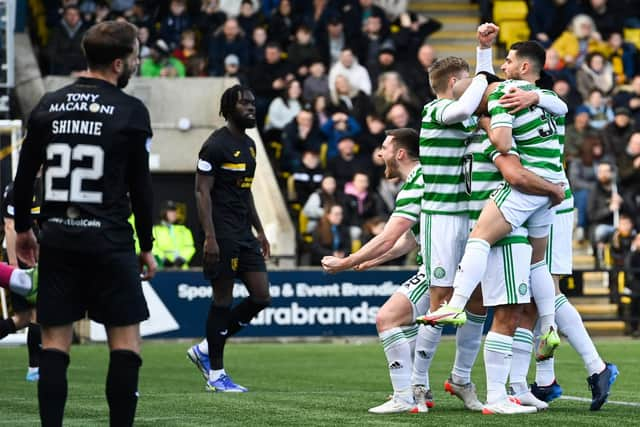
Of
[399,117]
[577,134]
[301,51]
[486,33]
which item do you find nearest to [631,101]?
[577,134]

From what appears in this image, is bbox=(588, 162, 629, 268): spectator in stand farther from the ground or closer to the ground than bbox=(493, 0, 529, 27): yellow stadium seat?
closer to the ground

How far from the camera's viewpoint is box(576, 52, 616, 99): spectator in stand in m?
25.0

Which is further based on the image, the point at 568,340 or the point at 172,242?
the point at 172,242

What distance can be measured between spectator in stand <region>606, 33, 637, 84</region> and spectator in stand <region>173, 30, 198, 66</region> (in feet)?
25.2

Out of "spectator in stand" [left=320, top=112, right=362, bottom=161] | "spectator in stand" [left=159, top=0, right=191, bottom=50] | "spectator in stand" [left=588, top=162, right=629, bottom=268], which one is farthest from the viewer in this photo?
"spectator in stand" [left=159, top=0, right=191, bottom=50]

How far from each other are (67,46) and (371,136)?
514cm

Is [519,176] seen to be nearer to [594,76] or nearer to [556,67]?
[556,67]

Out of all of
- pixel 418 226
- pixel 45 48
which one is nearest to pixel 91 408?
pixel 418 226

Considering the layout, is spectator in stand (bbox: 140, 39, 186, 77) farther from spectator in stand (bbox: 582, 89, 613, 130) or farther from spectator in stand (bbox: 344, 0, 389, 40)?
spectator in stand (bbox: 582, 89, 613, 130)

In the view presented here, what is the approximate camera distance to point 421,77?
79.9ft

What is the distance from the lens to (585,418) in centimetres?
880

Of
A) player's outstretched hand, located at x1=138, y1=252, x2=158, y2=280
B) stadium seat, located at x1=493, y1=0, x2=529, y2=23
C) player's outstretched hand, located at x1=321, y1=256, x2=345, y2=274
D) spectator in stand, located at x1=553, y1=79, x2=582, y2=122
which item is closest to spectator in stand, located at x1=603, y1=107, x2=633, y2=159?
spectator in stand, located at x1=553, y1=79, x2=582, y2=122

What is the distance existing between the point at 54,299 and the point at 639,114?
19.0 m

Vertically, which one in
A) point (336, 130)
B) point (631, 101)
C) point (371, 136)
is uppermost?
point (631, 101)
